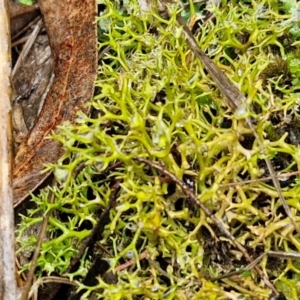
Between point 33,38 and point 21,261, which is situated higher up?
point 33,38

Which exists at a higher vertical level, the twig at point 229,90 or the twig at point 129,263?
the twig at point 229,90

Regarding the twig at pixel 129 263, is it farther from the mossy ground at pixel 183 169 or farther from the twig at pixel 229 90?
the twig at pixel 229 90

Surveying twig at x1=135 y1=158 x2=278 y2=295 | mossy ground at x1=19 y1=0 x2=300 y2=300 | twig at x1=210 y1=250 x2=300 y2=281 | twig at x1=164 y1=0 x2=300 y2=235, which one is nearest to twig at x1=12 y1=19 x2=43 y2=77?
mossy ground at x1=19 y1=0 x2=300 y2=300

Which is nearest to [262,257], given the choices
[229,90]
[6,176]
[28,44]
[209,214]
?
[209,214]

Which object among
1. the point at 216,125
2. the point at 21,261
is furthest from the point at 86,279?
the point at 216,125

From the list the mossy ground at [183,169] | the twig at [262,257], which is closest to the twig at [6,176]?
the mossy ground at [183,169]

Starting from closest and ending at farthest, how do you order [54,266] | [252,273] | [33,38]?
[252,273] < [54,266] < [33,38]

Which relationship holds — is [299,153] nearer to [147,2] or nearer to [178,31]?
[178,31]
